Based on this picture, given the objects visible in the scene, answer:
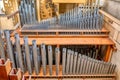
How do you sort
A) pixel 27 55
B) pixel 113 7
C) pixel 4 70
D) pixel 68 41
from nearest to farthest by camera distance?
pixel 4 70 < pixel 27 55 < pixel 68 41 < pixel 113 7

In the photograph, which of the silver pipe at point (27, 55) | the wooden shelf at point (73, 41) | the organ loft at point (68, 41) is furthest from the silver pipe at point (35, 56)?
the wooden shelf at point (73, 41)

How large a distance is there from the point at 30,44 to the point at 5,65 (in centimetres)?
283

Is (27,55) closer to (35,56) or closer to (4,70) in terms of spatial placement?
(35,56)

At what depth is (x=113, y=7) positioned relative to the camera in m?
3.98

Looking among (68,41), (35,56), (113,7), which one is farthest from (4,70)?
(113,7)

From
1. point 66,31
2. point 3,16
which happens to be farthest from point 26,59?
point 3,16

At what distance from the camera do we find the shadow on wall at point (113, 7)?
12.2 feet

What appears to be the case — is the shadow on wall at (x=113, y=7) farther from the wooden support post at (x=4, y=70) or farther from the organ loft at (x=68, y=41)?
the wooden support post at (x=4, y=70)

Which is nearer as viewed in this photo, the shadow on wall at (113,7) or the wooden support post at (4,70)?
the wooden support post at (4,70)

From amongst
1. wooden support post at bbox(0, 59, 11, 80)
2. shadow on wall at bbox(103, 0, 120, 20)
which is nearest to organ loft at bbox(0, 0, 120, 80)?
shadow on wall at bbox(103, 0, 120, 20)

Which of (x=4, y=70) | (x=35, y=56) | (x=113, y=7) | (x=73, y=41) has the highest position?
(x=113, y=7)

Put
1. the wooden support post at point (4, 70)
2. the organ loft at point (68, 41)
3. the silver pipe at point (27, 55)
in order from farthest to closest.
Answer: the organ loft at point (68, 41) → the silver pipe at point (27, 55) → the wooden support post at point (4, 70)

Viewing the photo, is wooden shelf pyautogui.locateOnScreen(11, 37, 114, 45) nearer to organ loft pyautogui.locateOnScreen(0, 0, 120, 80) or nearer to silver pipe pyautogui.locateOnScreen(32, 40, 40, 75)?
organ loft pyautogui.locateOnScreen(0, 0, 120, 80)

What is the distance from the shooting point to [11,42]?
11.5ft
